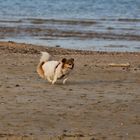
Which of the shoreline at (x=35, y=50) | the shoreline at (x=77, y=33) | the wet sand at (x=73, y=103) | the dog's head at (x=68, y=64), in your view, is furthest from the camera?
the shoreline at (x=77, y=33)

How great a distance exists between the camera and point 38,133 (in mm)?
9008

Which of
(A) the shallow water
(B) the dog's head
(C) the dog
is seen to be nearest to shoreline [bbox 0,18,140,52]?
(A) the shallow water

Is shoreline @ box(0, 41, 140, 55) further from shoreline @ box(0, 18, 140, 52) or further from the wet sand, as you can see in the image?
the wet sand

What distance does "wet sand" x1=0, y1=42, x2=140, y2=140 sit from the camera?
30.0 ft

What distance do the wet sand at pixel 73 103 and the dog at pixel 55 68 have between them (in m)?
0.16

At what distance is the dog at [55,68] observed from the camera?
13.3m

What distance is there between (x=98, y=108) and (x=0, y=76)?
376 centimetres

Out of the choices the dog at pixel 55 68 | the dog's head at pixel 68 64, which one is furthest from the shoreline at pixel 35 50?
the dog's head at pixel 68 64

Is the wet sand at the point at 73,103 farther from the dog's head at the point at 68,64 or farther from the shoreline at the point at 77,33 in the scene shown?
the shoreline at the point at 77,33

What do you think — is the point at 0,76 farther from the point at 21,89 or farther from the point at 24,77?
the point at 21,89

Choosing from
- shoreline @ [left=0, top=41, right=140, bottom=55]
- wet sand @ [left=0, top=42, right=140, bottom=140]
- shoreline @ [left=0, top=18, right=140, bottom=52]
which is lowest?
wet sand @ [left=0, top=42, right=140, bottom=140]

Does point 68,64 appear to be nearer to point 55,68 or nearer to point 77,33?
point 55,68

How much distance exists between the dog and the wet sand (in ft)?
0.53

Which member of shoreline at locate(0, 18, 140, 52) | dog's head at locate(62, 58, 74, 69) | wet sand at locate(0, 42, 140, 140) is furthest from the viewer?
shoreline at locate(0, 18, 140, 52)
